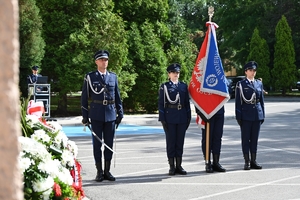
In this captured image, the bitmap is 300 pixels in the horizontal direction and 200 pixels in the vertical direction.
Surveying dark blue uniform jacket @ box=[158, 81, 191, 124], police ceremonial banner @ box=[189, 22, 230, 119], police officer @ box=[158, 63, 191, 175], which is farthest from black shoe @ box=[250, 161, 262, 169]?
dark blue uniform jacket @ box=[158, 81, 191, 124]

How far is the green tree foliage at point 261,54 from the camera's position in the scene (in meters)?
45.4

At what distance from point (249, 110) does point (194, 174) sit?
4.91 feet

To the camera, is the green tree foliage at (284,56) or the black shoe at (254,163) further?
the green tree foliage at (284,56)

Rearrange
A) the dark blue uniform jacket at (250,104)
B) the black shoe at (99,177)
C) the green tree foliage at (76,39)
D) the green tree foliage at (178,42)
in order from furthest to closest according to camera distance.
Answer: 1. the green tree foliage at (178,42)
2. the green tree foliage at (76,39)
3. the dark blue uniform jacket at (250,104)
4. the black shoe at (99,177)

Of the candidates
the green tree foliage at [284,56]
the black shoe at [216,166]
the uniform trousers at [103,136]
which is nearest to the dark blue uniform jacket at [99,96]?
Result: the uniform trousers at [103,136]

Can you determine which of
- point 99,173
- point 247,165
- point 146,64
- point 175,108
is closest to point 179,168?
point 175,108

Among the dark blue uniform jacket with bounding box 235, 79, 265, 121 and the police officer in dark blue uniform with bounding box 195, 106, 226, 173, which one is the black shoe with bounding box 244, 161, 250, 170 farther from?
the dark blue uniform jacket with bounding box 235, 79, 265, 121

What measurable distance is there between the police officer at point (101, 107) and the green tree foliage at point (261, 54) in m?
38.0

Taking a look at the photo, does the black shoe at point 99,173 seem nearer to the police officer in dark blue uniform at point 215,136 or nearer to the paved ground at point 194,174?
the paved ground at point 194,174

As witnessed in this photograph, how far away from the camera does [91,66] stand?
2125 cm

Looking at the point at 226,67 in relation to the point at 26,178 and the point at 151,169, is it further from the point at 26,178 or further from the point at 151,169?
the point at 26,178

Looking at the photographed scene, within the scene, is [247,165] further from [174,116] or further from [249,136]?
[174,116]

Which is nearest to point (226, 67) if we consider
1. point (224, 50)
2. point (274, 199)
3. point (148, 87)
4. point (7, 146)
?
point (224, 50)

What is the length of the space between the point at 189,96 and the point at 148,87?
1479 centimetres
